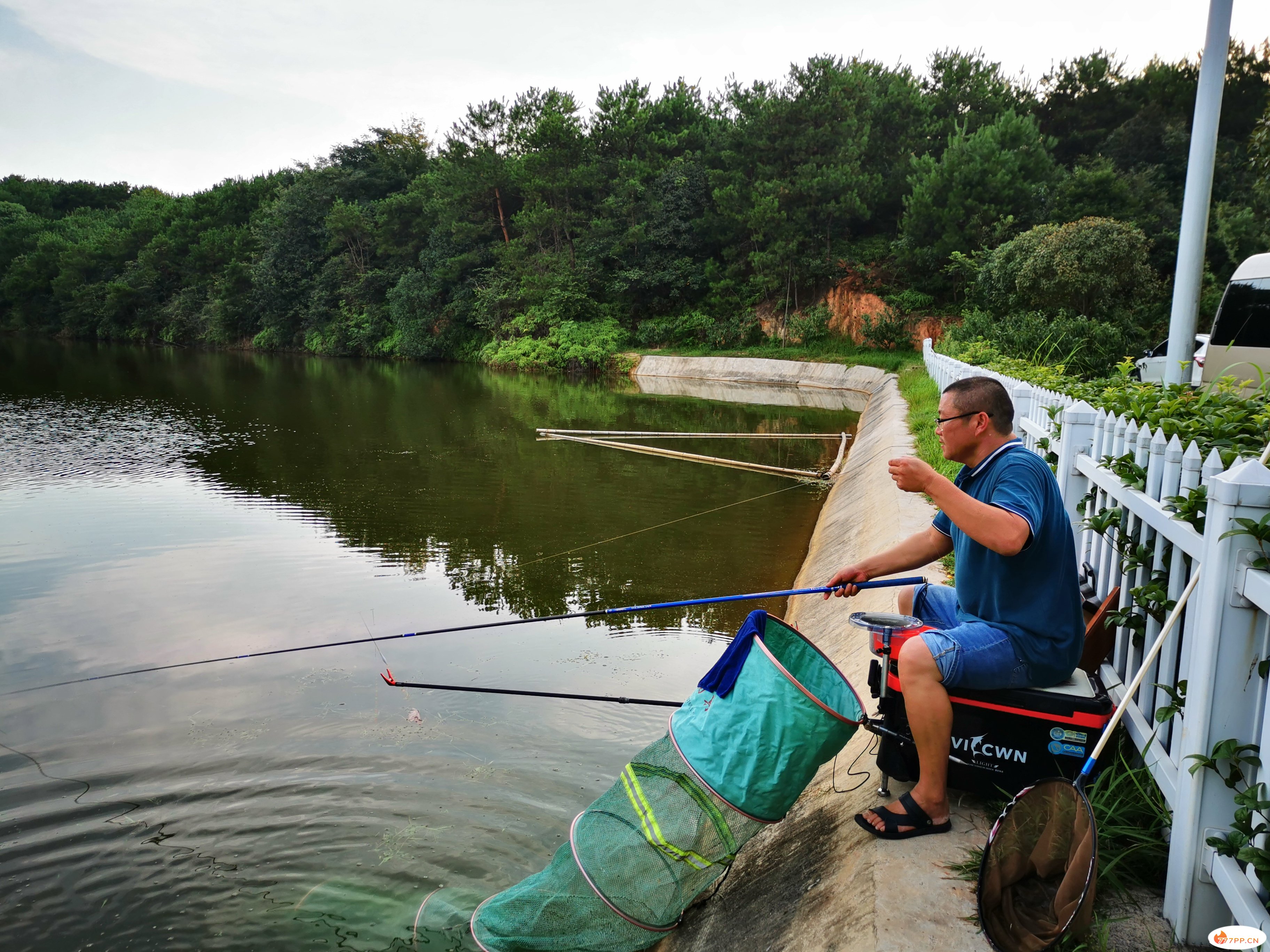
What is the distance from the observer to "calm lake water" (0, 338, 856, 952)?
3797 millimetres

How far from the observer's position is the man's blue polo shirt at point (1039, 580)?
2.86 meters

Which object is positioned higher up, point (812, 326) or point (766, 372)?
point (812, 326)

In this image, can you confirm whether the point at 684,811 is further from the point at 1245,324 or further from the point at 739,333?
the point at 739,333

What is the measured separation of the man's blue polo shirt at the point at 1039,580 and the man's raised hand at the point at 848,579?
2.00 ft

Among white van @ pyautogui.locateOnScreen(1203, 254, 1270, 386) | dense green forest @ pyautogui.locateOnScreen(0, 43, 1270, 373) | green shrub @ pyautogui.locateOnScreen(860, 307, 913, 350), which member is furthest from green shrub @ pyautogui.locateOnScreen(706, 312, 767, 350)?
white van @ pyautogui.locateOnScreen(1203, 254, 1270, 386)

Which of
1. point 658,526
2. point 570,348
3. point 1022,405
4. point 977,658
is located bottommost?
point 658,526

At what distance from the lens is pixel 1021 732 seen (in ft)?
9.48

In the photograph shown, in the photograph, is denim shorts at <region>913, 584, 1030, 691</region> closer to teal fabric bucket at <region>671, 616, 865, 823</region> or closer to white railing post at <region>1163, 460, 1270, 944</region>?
teal fabric bucket at <region>671, 616, 865, 823</region>

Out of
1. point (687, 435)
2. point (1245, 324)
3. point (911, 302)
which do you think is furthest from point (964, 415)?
point (911, 302)

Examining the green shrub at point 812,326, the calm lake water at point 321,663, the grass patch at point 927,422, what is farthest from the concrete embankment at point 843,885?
the green shrub at point 812,326

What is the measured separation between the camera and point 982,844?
2.84 metres

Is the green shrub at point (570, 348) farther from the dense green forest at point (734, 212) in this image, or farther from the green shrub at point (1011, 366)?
the green shrub at point (1011, 366)

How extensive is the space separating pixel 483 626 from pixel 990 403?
244 centimetres

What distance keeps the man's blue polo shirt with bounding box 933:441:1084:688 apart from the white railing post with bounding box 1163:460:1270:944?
0.51m
